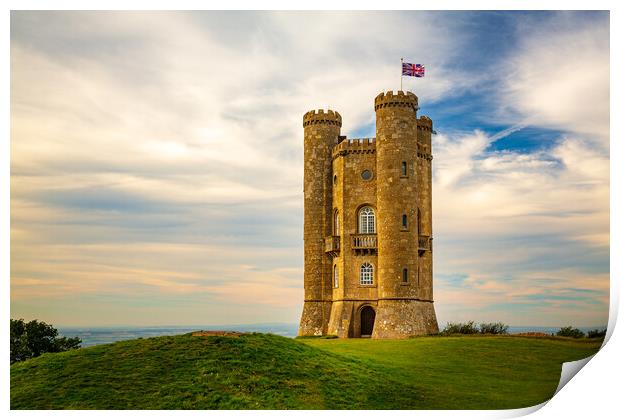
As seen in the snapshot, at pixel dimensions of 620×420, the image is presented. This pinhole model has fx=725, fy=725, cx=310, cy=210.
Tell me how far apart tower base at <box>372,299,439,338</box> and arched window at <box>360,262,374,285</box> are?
3.01 metres

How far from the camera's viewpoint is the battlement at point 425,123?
198ft

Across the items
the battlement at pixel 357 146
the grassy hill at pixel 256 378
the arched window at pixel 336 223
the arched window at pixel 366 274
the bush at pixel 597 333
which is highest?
the battlement at pixel 357 146

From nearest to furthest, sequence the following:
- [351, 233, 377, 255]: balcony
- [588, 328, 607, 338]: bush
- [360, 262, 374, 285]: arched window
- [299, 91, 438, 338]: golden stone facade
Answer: [588, 328, 607, 338]: bush → [299, 91, 438, 338]: golden stone facade → [351, 233, 377, 255]: balcony → [360, 262, 374, 285]: arched window

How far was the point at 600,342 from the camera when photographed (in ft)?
140

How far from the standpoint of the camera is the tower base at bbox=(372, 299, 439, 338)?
53.2m

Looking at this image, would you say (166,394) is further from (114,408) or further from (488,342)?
(488,342)

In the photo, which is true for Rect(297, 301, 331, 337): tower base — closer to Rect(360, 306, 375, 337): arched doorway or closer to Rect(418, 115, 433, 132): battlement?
Rect(360, 306, 375, 337): arched doorway

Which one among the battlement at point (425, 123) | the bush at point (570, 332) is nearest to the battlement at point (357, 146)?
the battlement at point (425, 123)

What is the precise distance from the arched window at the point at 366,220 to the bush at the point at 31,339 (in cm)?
2421

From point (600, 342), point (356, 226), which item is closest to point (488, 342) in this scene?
point (600, 342)

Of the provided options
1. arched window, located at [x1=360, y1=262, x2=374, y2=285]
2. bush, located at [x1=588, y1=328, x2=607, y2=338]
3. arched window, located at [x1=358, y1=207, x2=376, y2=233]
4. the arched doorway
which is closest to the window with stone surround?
arched window, located at [x1=358, y1=207, x2=376, y2=233]

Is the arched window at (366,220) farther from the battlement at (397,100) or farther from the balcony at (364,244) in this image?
the battlement at (397,100)

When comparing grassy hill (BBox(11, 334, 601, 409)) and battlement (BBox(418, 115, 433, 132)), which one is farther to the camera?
battlement (BBox(418, 115, 433, 132))
